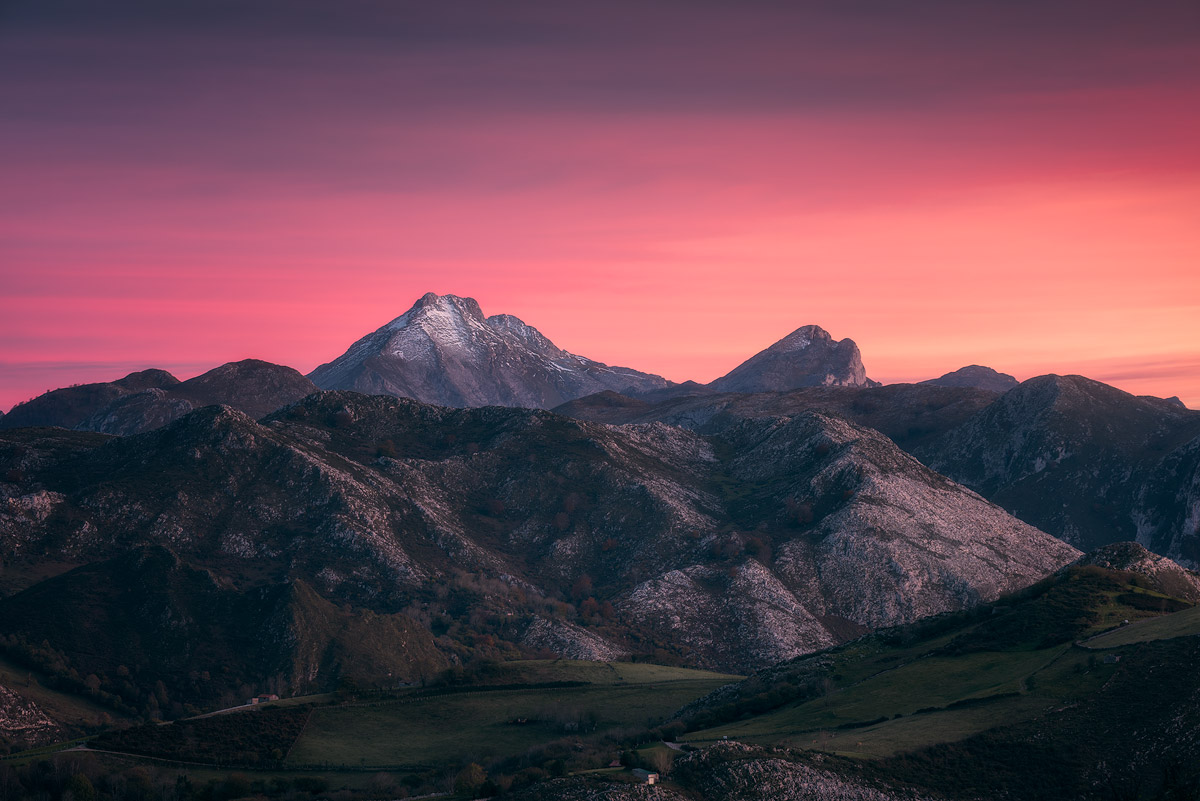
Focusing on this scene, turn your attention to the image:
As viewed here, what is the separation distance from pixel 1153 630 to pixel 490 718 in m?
87.6

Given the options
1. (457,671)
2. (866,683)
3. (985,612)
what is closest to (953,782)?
(866,683)

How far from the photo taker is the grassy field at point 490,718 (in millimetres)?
131375

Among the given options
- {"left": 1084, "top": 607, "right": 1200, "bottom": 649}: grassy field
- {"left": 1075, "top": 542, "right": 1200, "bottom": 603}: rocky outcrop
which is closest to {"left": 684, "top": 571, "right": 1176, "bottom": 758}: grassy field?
{"left": 1084, "top": 607, "right": 1200, "bottom": 649}: grassy field

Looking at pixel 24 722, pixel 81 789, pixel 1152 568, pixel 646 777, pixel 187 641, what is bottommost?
pixel 24 722

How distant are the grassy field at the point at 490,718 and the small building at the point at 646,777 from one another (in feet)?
133

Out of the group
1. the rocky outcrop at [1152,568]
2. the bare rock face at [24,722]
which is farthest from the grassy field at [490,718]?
the rocky outcrop at [1152,568]

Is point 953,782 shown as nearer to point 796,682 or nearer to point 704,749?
point 704,749

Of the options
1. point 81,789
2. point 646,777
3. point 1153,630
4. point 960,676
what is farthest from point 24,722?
point 1153,630

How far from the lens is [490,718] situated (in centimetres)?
14812

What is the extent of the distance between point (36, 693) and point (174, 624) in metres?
30.7

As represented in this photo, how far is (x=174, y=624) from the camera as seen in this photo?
189625mm

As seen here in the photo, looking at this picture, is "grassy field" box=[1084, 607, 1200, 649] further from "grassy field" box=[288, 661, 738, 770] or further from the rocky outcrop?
"grassy field" box=[288, 661, 738, 770]

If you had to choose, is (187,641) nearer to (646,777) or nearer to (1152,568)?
(646,777)

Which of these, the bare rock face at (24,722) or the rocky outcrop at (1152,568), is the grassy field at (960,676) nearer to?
the rocky outcrop at (1152,568)
